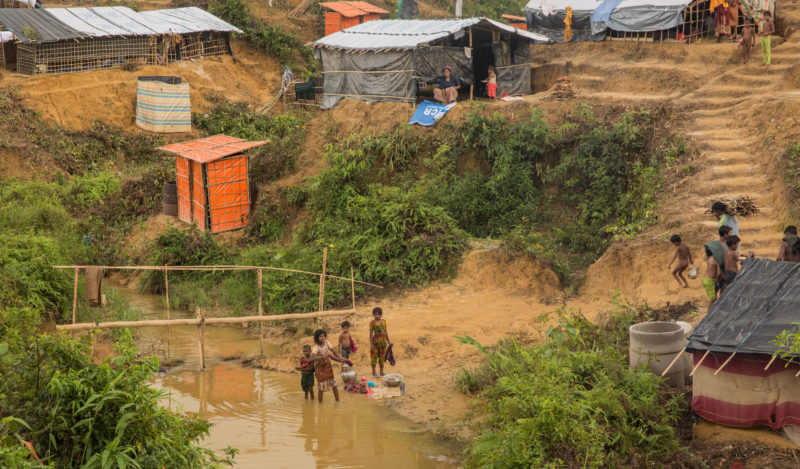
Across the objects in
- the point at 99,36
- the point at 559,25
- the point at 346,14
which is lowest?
the point at 99,36

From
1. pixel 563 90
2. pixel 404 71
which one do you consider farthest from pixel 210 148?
pixel 563 90

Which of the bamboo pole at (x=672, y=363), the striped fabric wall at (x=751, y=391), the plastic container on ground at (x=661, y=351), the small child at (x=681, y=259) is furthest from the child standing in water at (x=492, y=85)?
the striped fabric wall at (x=751, y=391)

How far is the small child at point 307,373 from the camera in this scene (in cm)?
988

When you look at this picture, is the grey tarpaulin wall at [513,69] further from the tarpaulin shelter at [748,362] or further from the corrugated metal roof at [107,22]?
the corrugated metal roof at [107,22]

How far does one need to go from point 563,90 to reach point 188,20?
14.4 meters

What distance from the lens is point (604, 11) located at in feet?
64.6

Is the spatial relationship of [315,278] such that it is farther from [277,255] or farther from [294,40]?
[294,40]

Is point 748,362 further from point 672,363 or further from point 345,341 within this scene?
point 345,341

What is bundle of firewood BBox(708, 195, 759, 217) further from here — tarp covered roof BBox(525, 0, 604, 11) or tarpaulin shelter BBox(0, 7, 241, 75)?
tarpaulin shelter BBox(0, 7, 241, 75)

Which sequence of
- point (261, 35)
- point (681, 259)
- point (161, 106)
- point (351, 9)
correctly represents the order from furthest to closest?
point (351, 9) < point (261, 35) < point (161, 106) < point (681, 259)

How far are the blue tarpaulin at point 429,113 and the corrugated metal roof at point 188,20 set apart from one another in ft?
37.2

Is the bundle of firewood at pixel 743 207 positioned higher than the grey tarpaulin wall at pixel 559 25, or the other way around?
the grey tarpaulin wall at pixel 559 25

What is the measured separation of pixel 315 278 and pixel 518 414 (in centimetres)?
668

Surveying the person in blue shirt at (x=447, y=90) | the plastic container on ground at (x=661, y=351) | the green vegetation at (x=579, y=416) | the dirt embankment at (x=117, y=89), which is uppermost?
the person in blue shirt at (x=447, y=90)
